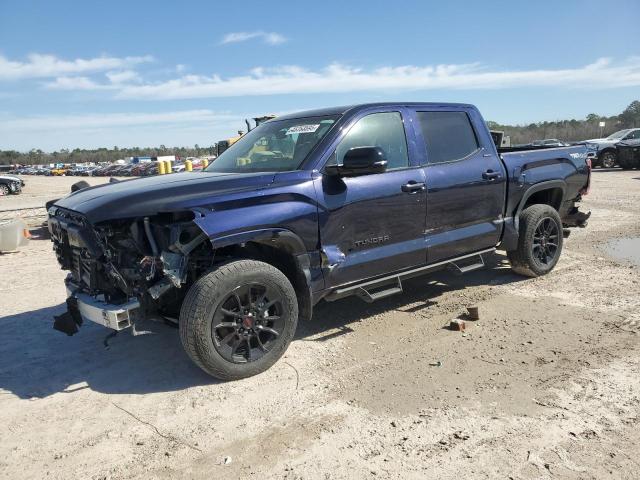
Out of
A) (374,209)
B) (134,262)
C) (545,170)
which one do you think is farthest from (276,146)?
(545,170)

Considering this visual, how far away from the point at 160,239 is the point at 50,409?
4.47 feet

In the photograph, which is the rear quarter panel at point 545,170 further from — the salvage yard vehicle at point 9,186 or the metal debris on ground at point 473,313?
the salvage yard vehicle at point 9,186

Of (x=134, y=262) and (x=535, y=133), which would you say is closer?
(x=134, y=262)

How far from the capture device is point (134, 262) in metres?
3.52

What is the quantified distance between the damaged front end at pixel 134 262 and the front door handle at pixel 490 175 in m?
2.93

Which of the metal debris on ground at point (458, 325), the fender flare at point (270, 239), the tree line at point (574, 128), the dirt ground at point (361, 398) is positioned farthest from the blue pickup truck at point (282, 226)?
the tree line at point (574, 128)

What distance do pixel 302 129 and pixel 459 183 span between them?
1602mm

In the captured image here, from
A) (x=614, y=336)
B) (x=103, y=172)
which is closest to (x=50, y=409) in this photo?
(x=614, y=336)

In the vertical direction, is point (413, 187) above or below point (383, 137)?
below

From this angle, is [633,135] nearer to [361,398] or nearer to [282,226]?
[282,226]

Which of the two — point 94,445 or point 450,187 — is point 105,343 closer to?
point 94,445

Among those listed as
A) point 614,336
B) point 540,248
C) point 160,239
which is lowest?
point 614,336

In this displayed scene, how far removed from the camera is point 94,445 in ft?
9.70

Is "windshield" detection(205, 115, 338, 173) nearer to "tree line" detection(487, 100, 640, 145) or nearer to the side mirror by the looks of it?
the side mirror
